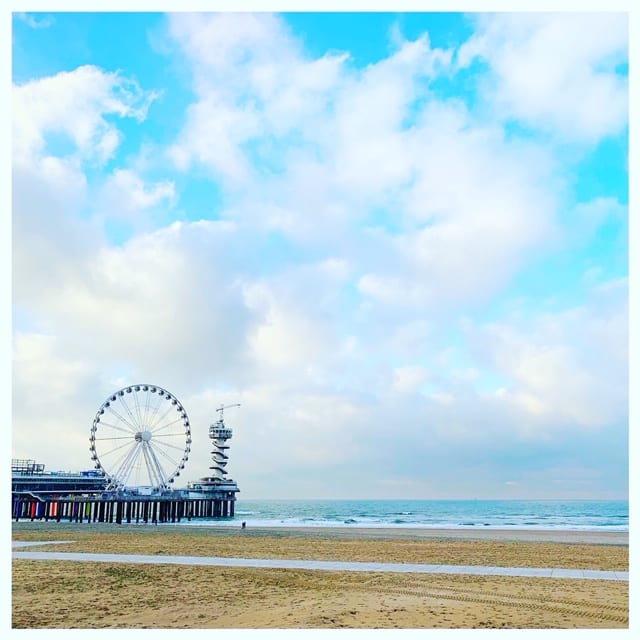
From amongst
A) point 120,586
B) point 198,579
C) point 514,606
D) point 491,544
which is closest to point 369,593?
point 514,606

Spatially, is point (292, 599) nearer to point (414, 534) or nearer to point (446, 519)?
point (414, 534)

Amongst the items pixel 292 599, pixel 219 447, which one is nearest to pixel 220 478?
pixel 219 447

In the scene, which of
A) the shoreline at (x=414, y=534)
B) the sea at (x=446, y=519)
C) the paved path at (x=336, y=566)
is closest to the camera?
the paved path at (x=336, y=566)

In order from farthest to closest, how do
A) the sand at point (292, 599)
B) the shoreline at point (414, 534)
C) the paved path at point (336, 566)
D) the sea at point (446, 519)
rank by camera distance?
the sea at point (446, 519)
the shoreline at point (414, 534)
the paved path at point (336, 566)
the sand at point (292, 599)

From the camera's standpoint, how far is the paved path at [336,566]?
1401 cm

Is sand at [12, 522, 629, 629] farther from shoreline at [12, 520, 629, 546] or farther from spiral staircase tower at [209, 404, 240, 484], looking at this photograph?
spiral staircase tower at [209, 404, 240, 484]

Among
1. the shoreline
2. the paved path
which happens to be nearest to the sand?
the paved path

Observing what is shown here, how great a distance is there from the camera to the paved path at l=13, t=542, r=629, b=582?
14008 millimetres

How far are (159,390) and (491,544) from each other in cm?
3486

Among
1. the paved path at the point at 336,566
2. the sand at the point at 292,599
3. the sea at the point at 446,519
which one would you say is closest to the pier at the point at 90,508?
the sea at the point at 446,519

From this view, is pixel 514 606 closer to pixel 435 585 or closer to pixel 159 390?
pixel 435 585

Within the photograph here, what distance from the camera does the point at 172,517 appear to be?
5125cm

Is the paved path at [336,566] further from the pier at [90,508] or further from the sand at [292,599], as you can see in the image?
the pier at [90,508]

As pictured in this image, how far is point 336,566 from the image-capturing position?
14.9m
